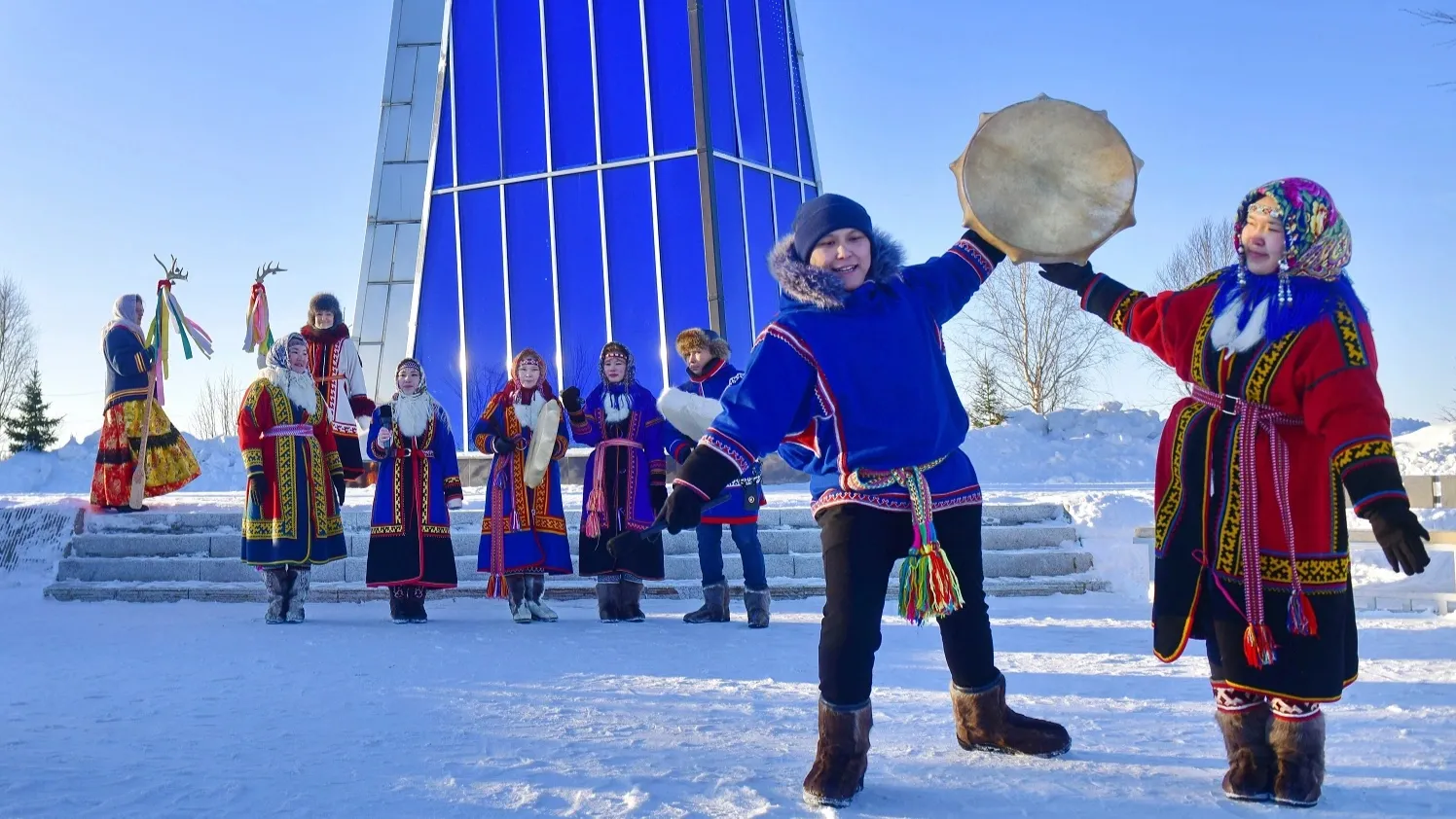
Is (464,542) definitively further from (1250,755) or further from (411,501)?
(1250,755)

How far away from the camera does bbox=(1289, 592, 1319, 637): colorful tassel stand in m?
2.60

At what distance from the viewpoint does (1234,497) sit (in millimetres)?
2729

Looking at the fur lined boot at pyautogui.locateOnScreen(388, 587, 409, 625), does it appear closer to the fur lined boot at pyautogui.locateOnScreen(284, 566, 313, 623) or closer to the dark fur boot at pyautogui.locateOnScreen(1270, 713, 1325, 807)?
the fur lined boot at pyautogui.locateOnScreen(284, 566, 313, 623)

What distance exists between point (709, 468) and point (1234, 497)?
50.3 inches

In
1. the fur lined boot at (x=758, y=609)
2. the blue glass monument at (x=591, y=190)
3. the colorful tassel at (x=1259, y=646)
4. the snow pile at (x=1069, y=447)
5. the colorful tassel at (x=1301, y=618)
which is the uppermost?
the blue glass monument at (x=591, y=190)

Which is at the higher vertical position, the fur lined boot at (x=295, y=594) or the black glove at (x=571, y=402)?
the black glove at (x=571, y=402)

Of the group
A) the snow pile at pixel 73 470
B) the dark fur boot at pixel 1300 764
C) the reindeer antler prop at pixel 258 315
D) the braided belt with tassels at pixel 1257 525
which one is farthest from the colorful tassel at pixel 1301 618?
the snow pile at pixel 73 470

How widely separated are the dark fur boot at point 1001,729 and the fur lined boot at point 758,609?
3.14 meters

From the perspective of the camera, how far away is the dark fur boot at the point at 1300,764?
2.58 meters

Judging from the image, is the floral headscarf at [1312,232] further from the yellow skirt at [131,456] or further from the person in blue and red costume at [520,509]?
the yellow skirt at [131,456]

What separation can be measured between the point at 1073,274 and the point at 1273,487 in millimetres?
809

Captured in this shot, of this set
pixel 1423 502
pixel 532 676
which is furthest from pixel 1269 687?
pixel 1423 502

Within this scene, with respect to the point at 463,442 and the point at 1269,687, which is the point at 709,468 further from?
the point at 463,442

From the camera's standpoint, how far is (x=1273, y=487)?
8.79ft
